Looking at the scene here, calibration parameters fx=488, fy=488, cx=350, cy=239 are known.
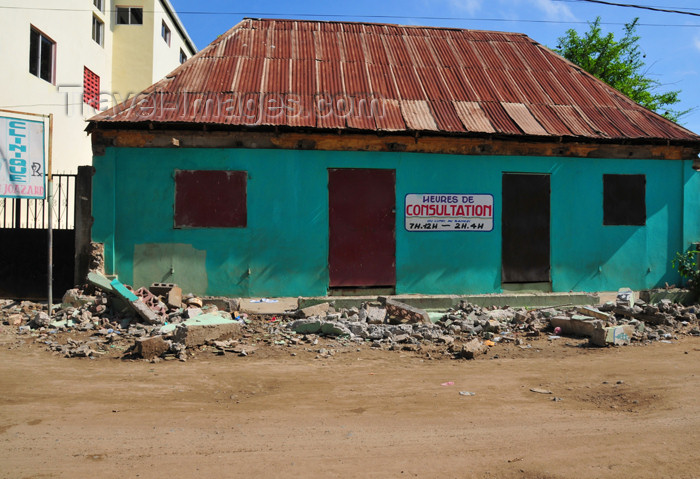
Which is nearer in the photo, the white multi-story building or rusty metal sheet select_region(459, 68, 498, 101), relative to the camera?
rusty metal sheet select_region(459, 68, 498, 101)

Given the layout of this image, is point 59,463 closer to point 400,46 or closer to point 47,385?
point 47,385

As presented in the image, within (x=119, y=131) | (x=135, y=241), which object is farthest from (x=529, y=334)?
(x=119, y=131)

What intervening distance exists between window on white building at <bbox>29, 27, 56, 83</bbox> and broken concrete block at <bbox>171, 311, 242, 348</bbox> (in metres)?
11.6

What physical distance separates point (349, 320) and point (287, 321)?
1.10m

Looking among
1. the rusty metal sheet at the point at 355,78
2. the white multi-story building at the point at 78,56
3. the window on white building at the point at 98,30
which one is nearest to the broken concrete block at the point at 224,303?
the rusty metal sheet at the point at 355,78

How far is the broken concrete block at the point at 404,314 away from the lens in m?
8.15

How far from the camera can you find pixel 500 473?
334 cm

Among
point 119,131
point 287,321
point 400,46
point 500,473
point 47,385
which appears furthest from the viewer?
point 400,46

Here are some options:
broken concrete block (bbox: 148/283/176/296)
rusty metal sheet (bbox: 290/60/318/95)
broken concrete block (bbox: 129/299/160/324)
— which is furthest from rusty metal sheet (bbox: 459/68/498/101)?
broken concrete block (bbox: 129/299/160/324)

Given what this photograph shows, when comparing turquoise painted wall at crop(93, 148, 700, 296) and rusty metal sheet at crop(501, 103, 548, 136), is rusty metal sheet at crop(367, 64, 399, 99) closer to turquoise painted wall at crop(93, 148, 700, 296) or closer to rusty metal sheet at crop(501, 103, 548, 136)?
turquoise painted wall at crop(93, 148, 700, 296)

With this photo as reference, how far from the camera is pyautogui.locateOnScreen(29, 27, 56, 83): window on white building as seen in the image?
1426cm

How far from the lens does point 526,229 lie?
10.4 metres

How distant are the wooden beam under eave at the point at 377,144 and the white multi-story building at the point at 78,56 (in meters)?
6.11

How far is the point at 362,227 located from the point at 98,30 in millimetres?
17447
